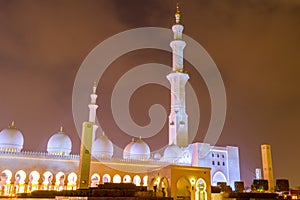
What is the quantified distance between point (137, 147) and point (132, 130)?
1969mm

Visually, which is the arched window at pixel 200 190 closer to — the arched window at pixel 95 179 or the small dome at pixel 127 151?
the arched window at pixel 95 179

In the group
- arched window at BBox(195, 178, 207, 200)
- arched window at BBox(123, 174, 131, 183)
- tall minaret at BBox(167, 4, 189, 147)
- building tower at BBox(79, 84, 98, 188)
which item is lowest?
arched window at BBox(195, 178, 207, 200)

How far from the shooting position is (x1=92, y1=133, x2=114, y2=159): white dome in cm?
2212

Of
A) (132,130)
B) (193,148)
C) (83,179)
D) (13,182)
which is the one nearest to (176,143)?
(193,148)

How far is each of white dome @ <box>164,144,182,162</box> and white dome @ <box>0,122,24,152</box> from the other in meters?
10.4

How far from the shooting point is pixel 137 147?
2402 centimetres

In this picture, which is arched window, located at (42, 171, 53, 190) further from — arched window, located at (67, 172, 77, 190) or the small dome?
the small dome

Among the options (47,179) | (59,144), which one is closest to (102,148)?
(59,144)

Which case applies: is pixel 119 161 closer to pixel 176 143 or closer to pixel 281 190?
pixel 176 143

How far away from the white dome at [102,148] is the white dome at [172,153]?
420 centimetres

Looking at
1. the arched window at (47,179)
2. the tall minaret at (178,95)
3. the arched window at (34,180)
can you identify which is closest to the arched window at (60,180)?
the arched window at (47,179)

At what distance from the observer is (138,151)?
938 inches

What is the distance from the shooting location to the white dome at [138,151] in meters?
23.8

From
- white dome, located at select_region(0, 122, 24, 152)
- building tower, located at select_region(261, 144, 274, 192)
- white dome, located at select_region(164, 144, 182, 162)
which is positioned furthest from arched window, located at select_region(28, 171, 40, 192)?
building tower, located at select_region(261, 144, 274, 192)
